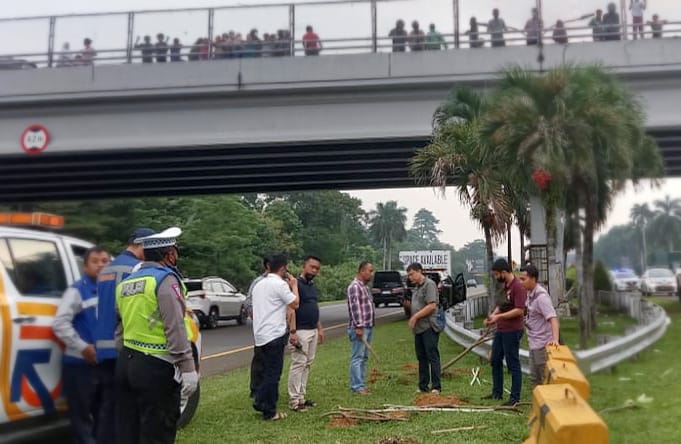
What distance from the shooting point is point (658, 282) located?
143 cm

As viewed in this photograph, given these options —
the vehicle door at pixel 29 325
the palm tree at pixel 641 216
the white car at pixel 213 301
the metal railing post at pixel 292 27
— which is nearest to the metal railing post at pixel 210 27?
the metal railing post at pixel 292 27

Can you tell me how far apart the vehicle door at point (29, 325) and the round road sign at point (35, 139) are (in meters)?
14.9

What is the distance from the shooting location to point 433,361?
8.55 meters

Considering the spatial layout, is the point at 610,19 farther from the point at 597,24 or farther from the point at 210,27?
the point at 210,27

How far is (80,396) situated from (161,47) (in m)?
14.3

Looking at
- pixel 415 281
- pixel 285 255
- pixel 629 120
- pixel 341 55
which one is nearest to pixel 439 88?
pixel 341 55

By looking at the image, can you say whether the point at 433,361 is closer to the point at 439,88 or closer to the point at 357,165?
the point at 439,88

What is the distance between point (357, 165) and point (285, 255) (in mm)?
16222

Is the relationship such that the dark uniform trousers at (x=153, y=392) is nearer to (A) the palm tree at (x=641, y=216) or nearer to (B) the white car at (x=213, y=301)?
(A) the palm tree at (x=641, y=216)

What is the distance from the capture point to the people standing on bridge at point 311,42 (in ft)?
56.6

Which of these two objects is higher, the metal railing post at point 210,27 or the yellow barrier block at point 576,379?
the metal railing post at point 210,27

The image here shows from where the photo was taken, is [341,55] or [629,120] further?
[341,55]

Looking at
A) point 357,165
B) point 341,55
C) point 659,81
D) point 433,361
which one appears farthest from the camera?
point 357,165

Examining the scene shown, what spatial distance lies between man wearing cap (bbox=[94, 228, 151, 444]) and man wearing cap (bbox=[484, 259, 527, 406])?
3.93 meters
